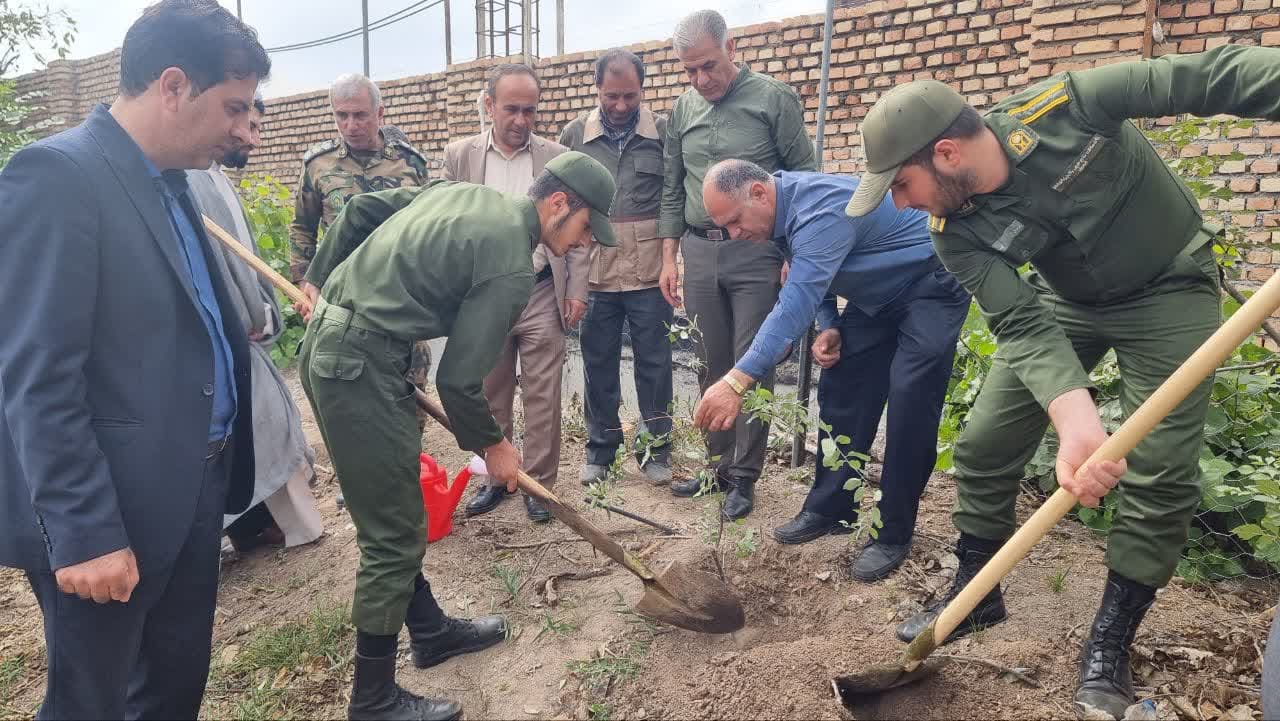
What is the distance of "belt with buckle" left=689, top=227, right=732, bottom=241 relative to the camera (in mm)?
3855

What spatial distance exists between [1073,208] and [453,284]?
175 centimetres

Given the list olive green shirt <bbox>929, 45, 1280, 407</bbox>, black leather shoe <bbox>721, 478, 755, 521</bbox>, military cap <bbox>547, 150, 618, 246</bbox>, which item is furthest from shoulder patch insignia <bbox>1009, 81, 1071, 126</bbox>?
black leather shoe <bbox>721, 478, 755, 521</bbox>

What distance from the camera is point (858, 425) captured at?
3.48 meters

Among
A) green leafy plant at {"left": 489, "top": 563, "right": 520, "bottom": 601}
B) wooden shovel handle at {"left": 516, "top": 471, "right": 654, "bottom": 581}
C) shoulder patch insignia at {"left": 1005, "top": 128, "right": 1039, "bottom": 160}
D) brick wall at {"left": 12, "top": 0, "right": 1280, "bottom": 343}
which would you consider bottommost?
green leafy plant at {"left": 489, "top": 563, "right": 520, "bottom": 601}

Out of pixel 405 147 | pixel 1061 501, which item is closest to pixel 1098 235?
pixel 1061 501

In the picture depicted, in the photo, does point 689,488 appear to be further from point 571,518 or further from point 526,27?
point 526,27

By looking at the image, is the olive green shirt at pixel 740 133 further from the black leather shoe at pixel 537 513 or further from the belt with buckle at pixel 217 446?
the belt with buckle at pixel 217 446

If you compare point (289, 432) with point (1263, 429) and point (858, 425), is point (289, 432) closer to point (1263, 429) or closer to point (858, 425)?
point (858, 425)

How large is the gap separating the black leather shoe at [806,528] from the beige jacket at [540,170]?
4.78 ft

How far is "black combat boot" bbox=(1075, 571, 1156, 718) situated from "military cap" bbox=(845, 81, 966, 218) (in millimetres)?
1354

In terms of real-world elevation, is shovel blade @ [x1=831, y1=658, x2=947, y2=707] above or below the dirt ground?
above

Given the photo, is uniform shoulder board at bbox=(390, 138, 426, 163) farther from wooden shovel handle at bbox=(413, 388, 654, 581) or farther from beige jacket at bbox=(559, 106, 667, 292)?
wooden shovel handle at bbox=(413, 388, 654, 581)

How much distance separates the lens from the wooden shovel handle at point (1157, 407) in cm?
166

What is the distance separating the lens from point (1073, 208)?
222cm
